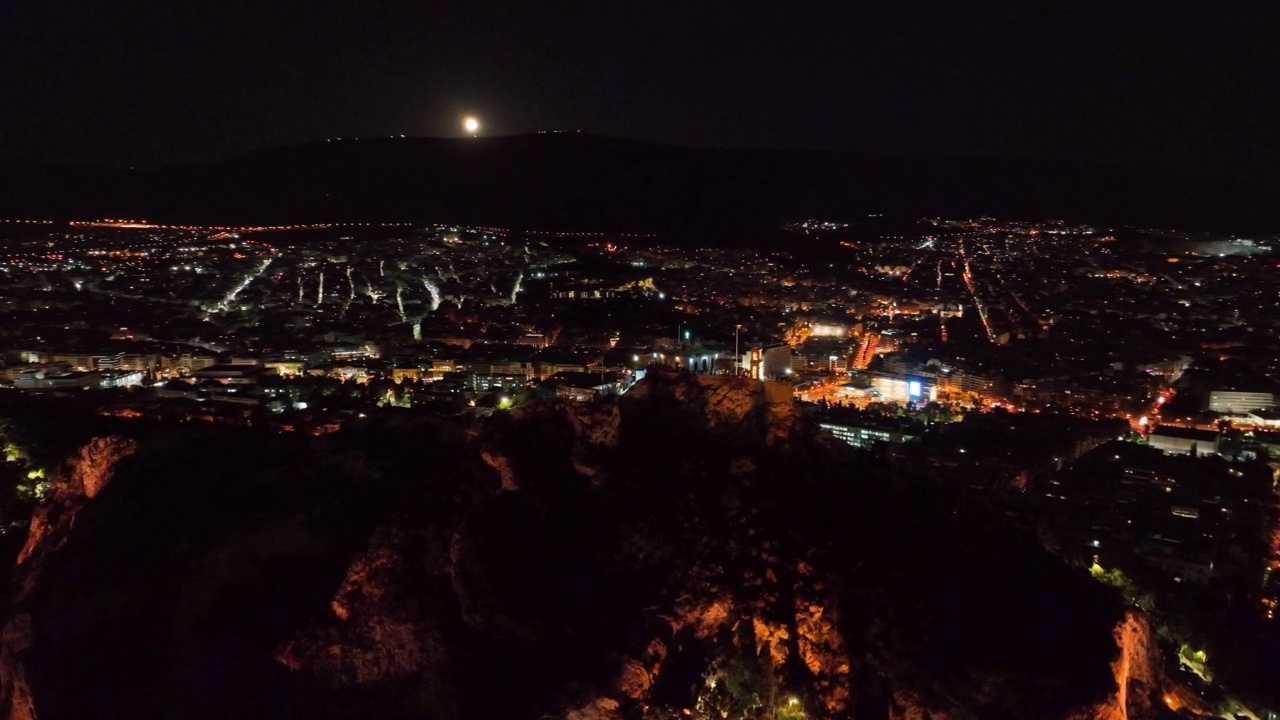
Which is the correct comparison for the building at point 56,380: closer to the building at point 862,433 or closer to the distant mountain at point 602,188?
the building at point 862,433

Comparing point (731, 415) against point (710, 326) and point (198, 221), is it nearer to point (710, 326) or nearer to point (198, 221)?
point (710, 326)

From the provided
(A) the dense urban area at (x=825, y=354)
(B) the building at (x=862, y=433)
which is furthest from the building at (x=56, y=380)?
(B) the building at (x=862, y=433)

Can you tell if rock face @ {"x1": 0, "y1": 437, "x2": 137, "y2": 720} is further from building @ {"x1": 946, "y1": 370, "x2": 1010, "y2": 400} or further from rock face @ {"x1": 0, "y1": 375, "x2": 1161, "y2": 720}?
building @ {"x1": 946, "y1": 370, "x2": 1010, "y2": 400}

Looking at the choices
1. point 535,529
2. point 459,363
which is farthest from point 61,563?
point 459,363

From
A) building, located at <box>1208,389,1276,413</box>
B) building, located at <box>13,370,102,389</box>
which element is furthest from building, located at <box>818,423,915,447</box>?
building, located at <box>13,370,102,389</box>

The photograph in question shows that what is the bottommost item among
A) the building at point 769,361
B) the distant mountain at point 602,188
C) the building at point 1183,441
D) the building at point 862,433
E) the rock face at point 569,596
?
the building at point 1183,441

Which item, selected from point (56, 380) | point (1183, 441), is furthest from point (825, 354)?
point (56, 380)
